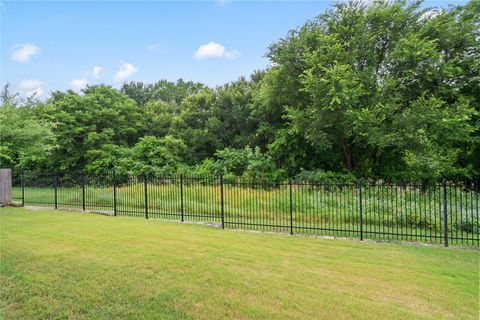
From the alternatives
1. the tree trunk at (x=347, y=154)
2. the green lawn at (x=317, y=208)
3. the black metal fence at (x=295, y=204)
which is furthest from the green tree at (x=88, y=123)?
the tree trunk at (x=347, y=154)

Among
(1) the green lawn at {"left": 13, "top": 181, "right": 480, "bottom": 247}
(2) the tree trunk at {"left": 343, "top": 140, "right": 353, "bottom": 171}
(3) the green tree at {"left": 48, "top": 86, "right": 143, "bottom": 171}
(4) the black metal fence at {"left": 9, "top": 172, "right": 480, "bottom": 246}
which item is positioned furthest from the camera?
(3) the green tree at {"left": 48, "top": 86, "right": 143, "bottom": 171}

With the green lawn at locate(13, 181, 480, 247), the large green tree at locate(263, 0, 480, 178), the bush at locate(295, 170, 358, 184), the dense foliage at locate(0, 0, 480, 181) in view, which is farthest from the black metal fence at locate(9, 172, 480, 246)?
the bush at locate(295, 170, 358, 184)

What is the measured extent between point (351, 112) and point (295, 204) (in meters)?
8.07

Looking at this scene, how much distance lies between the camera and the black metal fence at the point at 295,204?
28.1 ft

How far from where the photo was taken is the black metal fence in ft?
28.1

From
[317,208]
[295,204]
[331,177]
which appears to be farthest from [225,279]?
[331,177]

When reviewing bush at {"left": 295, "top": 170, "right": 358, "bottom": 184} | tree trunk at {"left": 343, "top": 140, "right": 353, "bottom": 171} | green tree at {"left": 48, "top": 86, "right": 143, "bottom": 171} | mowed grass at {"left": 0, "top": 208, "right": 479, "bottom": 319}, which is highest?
green tree at {"left": 48, "top": 86, "right": 143, "bottom": 171}

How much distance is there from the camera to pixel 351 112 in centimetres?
1639

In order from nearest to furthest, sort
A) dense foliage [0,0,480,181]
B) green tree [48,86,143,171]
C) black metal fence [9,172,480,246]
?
1. black metal fence [9,172,480,246]
2. dense foliage [0,0,480,181]
3. green tree [48,86,143,171]

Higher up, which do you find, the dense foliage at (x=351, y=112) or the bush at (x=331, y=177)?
the dense foliage at (x=351, y=112)

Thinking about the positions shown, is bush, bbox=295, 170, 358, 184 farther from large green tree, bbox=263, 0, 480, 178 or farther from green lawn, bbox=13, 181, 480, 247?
green lawn, bbox=13, 181, 480, 247

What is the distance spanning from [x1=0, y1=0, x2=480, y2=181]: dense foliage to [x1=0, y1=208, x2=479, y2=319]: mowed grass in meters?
11.2

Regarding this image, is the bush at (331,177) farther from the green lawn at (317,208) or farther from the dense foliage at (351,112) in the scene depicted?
the green lawn at (317,208)

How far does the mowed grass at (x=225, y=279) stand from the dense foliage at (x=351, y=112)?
11190 mm
